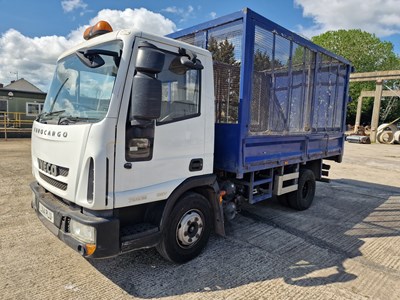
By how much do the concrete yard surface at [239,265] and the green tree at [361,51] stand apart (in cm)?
3792

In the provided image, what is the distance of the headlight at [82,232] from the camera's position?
242 centimetres

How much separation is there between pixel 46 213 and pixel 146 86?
1738 millimetres

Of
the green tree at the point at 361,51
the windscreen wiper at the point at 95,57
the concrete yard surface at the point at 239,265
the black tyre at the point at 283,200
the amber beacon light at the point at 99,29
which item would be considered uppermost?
the green tree at the point at 361,51

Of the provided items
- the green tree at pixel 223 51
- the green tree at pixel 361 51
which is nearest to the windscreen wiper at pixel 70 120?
the green tree at pixel 223 51

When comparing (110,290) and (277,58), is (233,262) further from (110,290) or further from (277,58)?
(277,58)

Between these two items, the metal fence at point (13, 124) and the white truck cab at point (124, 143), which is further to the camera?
the metal fence at point (13, 124)

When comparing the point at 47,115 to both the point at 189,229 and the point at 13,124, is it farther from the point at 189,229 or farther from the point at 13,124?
the point at 13,124

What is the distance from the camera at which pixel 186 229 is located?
3.19 meters

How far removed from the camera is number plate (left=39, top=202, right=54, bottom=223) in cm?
278

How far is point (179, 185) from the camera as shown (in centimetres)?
303

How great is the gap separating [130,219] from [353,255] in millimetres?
2941

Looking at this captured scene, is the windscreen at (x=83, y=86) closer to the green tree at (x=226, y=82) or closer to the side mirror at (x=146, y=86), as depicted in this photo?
the side mirror at (x=146, y=86)

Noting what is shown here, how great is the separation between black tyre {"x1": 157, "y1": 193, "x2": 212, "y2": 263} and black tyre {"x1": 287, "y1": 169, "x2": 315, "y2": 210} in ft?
8.35

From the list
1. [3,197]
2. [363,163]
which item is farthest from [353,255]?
[363,163]
